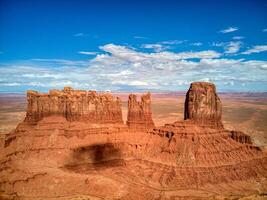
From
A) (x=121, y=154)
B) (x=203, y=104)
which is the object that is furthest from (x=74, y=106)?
(x=203, y=104)

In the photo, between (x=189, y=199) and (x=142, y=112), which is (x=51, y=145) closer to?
(x=142, y=112)

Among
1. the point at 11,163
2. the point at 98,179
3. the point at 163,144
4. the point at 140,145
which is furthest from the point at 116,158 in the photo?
the point at 11,163

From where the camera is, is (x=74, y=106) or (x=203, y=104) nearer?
(x=203, y=104)

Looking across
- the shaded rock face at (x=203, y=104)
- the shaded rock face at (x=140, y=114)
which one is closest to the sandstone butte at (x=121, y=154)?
the shaded rock face at (x=140, y=114)

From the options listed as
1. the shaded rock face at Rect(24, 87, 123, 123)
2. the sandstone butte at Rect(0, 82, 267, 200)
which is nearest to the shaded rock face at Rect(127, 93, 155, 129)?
the sandstone butte at Rect(0, 82, 267, 200)

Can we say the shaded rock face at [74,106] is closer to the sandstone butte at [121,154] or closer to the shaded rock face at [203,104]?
the sandstone butte at [121,154]

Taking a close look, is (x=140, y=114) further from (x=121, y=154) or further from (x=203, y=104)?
(x=203, y=104)

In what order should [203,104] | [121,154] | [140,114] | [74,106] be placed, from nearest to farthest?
1. [203,104]
2. [121,154]
3. [74,106]
4. [140,114]

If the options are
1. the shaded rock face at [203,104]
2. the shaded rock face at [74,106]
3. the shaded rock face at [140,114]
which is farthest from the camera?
the shaded rock face at [140,114]
